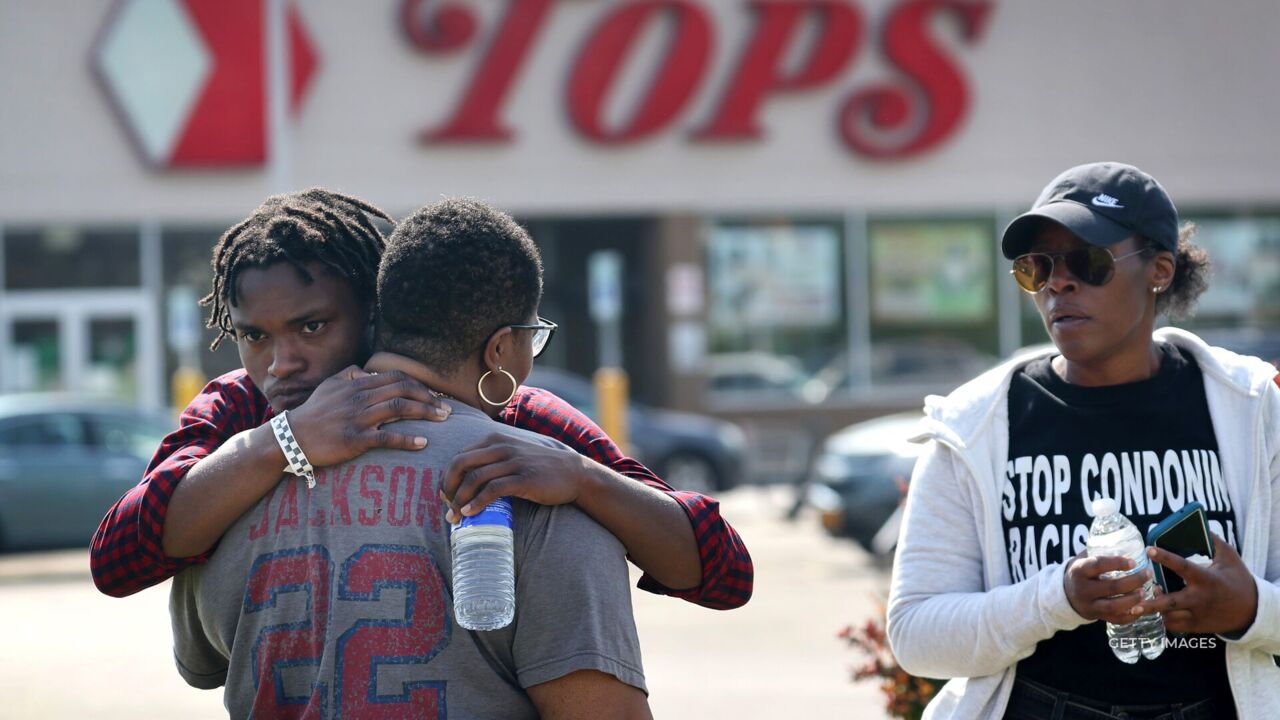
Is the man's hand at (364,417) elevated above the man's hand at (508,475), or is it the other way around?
the man's hand at (364,417)

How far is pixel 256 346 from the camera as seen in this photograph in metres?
2.69

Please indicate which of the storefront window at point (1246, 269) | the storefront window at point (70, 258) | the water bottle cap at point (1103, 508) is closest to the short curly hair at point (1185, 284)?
the water bottle cap at point (1103, 508)

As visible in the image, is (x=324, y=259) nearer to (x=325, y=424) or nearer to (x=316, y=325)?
(x=316, y=325)

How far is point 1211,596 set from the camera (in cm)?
262

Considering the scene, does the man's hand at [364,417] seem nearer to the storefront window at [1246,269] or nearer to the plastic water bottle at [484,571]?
the plastic water bottle at [484,571]

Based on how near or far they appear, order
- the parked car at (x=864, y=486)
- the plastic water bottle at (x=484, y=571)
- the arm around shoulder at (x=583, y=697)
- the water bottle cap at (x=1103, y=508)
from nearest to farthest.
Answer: the plastic water bottle at (x=484, y=571) → the arm around shoulder at (x=583, y=697) → the water bottle cap at (x=1103, y=508) → the parked car at (x=864, y=486)

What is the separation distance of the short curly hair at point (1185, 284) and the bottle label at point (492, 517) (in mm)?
1557

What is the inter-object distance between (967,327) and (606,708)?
21326mm

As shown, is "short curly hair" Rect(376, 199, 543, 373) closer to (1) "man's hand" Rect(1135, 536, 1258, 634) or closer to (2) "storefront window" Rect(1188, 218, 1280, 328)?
(1) "man's hand" Rect(1135, 536, 1258, 634)

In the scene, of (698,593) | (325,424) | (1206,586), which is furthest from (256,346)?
(1206,586)

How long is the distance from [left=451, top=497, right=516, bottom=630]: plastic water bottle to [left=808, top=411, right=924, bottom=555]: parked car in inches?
370

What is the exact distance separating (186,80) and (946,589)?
750 inches

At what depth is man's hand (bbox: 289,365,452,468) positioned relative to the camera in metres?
2.28

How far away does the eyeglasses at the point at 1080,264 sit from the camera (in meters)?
2.92
